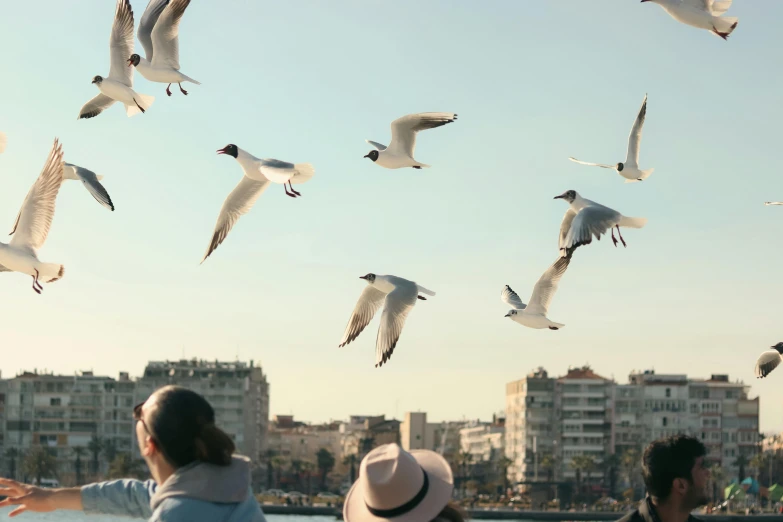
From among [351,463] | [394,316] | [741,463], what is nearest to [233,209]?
[394,316]

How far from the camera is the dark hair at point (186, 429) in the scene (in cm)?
409

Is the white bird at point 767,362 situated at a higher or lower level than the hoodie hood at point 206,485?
higher

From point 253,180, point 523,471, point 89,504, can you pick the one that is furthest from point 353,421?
point 89,504

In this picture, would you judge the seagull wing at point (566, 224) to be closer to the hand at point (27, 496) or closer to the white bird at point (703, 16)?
the white bird at point (703, 16)

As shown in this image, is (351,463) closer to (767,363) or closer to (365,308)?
(365,308)

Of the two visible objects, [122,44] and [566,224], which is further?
[122,44]

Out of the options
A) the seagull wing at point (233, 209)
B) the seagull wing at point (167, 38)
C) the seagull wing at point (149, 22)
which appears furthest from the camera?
the seagull wing at point (233, 209)

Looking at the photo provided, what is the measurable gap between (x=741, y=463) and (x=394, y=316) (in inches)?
4413

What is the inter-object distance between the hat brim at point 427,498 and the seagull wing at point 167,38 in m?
15.3

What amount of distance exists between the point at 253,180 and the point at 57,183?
5.60 m

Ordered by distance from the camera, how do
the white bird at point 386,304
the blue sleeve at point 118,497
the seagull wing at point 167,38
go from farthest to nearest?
the seagull wing at point 167,38 < the white bird at point 386,304 < the blue sleeve at point 118,497

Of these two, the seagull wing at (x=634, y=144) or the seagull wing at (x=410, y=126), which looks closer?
the seagull wing at (x=410, y=126)

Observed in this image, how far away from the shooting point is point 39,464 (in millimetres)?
118250

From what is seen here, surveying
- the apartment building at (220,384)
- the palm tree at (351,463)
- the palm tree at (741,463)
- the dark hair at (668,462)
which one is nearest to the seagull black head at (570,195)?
the dark hair at (668,462)
